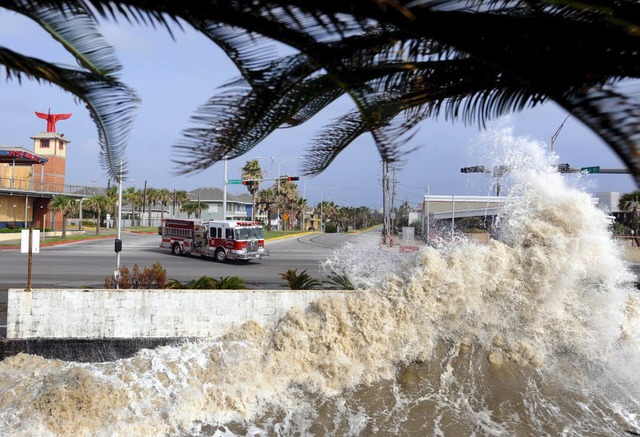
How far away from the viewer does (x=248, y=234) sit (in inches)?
1085

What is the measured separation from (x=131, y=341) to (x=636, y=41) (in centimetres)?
1021

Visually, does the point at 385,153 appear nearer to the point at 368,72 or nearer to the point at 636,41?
the point at 368,72

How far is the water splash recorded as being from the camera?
8.46 m

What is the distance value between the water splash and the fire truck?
616 inches

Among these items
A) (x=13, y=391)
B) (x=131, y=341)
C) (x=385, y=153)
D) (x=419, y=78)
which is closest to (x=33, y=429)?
(x=13, y=391)

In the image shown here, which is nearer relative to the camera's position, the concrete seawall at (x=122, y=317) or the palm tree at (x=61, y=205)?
the concrete seawall at (x=122, y=317)

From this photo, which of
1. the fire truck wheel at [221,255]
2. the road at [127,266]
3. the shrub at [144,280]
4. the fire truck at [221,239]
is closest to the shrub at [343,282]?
the shrub at [144,280]

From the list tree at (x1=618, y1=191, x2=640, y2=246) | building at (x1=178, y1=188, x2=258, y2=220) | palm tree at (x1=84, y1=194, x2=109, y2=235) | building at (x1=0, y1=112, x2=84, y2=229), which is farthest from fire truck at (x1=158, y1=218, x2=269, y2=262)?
building at (x1=178, y1=188, x2=258, y2=220)

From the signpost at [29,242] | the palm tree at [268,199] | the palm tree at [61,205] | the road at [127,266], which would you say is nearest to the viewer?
the signpost at [29,242]

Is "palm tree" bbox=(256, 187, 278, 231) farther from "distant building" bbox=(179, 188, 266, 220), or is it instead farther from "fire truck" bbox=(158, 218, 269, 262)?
"fire truck" bbox=(158, 218, 269, 262)

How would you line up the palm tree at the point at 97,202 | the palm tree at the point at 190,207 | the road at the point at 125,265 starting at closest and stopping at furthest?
1. the road at the point at 125,265
2. the palm tree at the point at 97,202
3. the palm tree at the point at 190,207

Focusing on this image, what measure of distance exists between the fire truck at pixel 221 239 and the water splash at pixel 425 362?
51.4 feet

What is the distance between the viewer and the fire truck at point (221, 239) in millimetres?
27156

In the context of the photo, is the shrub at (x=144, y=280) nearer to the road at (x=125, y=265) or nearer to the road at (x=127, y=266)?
the road at (x=125, y=265)
